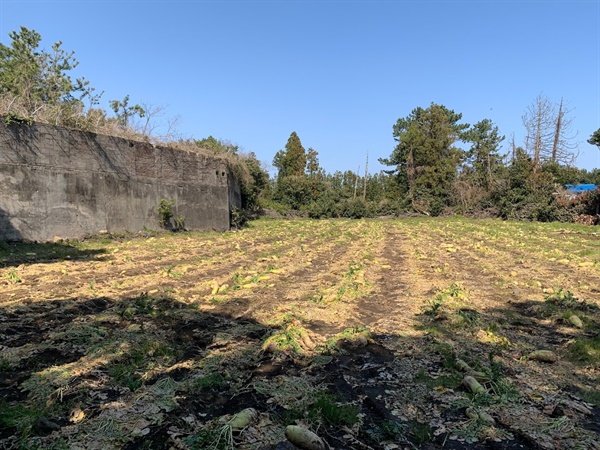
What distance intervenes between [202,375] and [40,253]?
9232 millimetres

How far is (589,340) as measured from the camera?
A: 4.45m

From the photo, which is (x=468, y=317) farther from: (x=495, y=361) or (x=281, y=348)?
(x=281, y=348)

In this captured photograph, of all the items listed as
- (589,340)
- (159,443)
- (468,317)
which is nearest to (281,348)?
(159,443)

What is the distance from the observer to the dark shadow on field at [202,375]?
8.81 feet

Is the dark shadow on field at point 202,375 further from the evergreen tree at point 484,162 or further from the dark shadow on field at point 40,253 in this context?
the evergreen tree at point 484,162

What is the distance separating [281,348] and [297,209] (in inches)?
1348

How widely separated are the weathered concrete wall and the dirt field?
474cm

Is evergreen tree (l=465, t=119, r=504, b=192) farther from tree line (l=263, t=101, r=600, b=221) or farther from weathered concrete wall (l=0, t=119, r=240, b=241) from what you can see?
weathered concrete wall (l=0, t=119, r=240, b=241)

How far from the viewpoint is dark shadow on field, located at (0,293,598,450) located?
2686 millimetres

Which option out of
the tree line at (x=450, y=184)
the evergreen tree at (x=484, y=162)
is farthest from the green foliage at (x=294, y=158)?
the evergreen tree at (x=484, y=162)

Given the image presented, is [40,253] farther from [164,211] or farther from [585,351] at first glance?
[585,351]

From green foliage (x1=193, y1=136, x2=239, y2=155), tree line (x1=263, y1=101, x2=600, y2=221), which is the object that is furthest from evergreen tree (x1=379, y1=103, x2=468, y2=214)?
green foliage (x1=193, y1=136, x2=239, y2=155)

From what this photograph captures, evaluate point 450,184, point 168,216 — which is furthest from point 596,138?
point 168,216

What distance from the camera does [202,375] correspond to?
3.49 m
